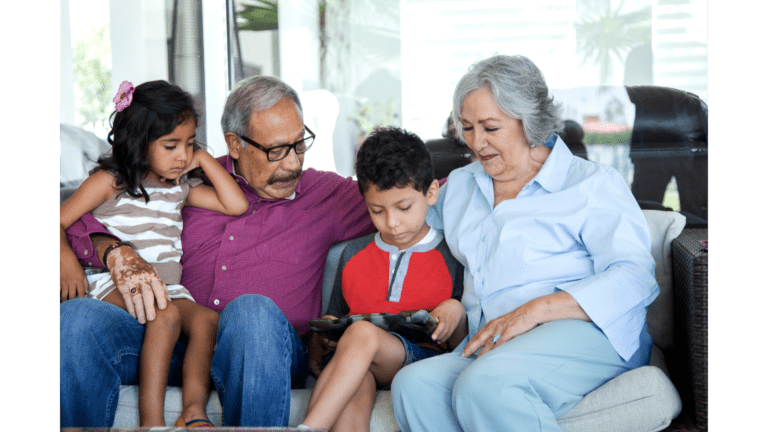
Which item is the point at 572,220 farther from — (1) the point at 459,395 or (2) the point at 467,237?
(1) the point at 459,395

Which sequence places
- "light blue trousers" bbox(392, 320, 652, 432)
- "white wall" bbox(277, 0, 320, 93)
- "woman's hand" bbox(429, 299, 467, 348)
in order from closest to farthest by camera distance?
"light blue trousers" bbox(392, 320, 652, 432) → "woman's hand" bbox(429, 299, 467, 348) → "white wall" bbox(277, 0, 320, 93)

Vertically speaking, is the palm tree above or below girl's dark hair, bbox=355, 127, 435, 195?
above

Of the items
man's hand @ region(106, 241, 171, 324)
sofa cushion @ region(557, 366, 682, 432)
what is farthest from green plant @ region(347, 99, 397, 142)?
sofa cushion @ region(557, 366, 682, 432)

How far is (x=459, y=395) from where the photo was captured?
141cm

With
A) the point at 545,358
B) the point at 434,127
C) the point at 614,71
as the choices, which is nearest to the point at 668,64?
the point at 614,71

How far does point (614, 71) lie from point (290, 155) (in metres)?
4.43

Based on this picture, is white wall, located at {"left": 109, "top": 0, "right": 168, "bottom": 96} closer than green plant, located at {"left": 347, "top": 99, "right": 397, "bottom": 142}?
Yes

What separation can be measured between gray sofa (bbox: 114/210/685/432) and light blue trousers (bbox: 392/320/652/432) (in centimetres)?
5

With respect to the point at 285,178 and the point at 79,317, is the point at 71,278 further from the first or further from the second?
the point at 285,178

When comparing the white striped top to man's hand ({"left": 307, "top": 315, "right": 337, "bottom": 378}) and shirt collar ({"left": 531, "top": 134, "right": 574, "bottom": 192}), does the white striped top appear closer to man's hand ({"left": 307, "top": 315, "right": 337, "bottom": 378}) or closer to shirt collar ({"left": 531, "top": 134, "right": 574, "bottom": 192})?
man's hand ({"left": 307, "top": 315, "right": 337, "bottom": 378})

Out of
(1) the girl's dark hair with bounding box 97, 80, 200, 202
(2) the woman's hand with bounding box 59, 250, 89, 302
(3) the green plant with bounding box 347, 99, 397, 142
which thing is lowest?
(2) the woman's hand with bounding box 59, 250, 89, 302

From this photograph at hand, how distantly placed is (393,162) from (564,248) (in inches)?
19.9

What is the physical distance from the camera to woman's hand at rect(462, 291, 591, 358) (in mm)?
1549

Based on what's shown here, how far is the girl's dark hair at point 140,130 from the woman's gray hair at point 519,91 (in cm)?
84
